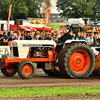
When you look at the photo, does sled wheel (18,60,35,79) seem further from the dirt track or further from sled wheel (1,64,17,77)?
sled wheel (1,64,17,77)

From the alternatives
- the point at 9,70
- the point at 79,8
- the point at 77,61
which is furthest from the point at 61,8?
the point at 77,61

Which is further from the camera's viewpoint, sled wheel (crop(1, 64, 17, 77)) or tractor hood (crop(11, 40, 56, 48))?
sled wheel (crop(1, 64, 17, 77))

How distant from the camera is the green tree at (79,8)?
4666 cm

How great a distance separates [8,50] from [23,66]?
0.92 meters

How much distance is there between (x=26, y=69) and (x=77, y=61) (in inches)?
69.9

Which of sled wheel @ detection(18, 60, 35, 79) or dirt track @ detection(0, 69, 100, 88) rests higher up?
sled wheel @ detection(18, 60, 35, 79)

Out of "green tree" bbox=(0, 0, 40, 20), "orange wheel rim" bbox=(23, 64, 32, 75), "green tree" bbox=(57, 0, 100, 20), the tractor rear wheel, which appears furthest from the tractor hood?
"green tree" bbox=(57, 0, 100, 20)

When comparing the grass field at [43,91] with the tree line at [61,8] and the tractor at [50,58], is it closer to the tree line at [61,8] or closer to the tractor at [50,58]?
the tractor at [50,58]

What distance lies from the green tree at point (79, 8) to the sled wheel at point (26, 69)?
37.4 m

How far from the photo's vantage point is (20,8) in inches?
1764

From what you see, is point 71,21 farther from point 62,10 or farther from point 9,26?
point 62,10

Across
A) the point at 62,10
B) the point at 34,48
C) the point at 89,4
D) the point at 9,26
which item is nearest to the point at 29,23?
the point at 9,26

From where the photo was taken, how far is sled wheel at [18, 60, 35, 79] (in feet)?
32.2

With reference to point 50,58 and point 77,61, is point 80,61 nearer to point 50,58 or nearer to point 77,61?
point 77,61
